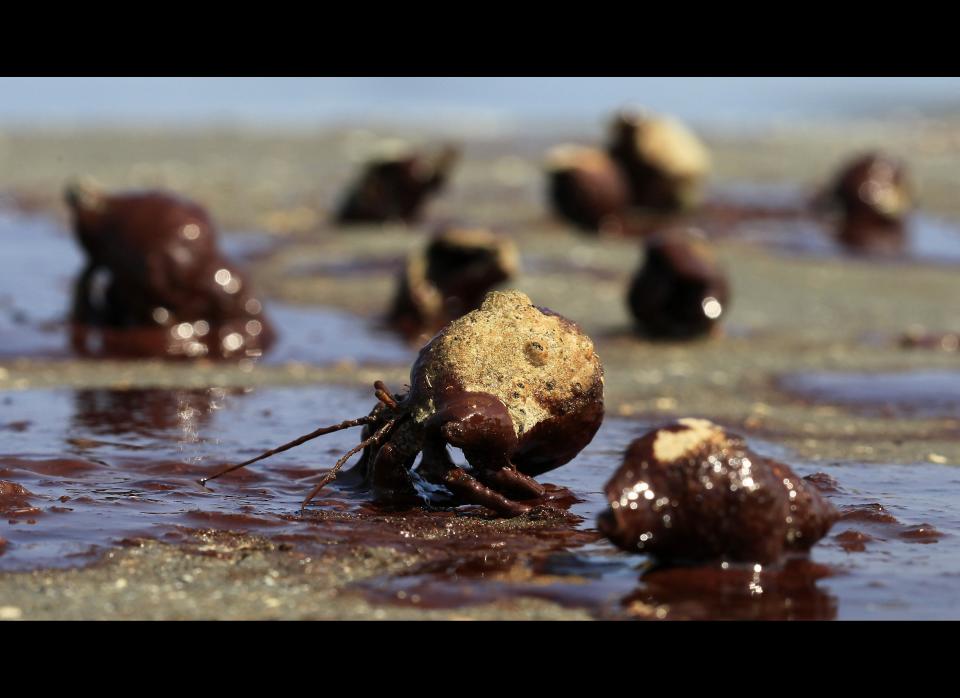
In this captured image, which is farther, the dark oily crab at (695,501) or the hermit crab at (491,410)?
the hermit crab at (491,410)

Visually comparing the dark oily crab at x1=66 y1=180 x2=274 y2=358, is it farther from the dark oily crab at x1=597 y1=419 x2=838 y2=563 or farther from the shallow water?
the shallow water

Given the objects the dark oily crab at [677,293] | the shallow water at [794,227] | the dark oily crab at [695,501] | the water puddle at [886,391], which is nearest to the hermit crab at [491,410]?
the dark oily crab at [695,501]

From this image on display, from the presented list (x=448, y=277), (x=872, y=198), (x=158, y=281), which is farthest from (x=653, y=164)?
(x=158, y=281)

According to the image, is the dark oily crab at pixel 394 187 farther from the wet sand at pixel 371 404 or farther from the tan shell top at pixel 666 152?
the tan shell top at pixel 666 152

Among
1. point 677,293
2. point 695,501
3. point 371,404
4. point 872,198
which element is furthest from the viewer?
point 872,198

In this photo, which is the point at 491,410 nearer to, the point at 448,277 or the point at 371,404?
the point at 371,404

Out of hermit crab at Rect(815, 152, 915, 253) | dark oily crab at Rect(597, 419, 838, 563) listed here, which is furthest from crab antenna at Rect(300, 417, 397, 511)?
hermit crab at Rect(815, 152, 915, 253)
